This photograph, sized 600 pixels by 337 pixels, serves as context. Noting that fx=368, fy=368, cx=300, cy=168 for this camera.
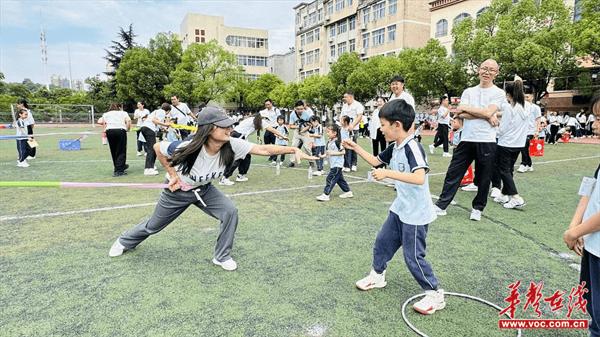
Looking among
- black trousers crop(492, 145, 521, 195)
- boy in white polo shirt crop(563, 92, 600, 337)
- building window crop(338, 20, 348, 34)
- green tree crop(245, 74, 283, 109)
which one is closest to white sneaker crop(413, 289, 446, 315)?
boy in white polo shirt crop(563, 92, 600, 337)

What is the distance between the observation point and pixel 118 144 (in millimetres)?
9148

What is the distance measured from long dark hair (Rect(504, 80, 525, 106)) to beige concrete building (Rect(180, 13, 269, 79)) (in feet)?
226

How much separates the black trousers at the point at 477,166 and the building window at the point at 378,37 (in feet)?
149

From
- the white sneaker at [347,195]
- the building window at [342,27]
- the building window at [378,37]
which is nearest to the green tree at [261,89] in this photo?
the building window at [342,27]

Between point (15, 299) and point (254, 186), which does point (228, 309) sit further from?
point (254, 186)

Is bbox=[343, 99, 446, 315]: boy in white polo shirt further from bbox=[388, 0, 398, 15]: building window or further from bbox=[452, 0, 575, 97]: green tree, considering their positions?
bbox=[388, 0, 398, 15]: building window

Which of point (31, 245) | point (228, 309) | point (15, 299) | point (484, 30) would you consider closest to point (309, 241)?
point (228, 309)

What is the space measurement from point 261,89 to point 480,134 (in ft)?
180

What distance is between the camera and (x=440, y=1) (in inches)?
1529

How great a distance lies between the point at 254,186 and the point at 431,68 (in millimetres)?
25593

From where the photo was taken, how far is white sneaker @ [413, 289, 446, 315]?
113 inches

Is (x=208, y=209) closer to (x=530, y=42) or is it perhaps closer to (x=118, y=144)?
(x=118, y=144)

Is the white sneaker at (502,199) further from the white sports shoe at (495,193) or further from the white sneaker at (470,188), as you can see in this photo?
the white sneaker at (470,188)

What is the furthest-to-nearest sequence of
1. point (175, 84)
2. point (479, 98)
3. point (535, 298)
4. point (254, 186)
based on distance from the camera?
point (175, 84) → point (254, 186) → point (479, 98) → point (535, 298)
